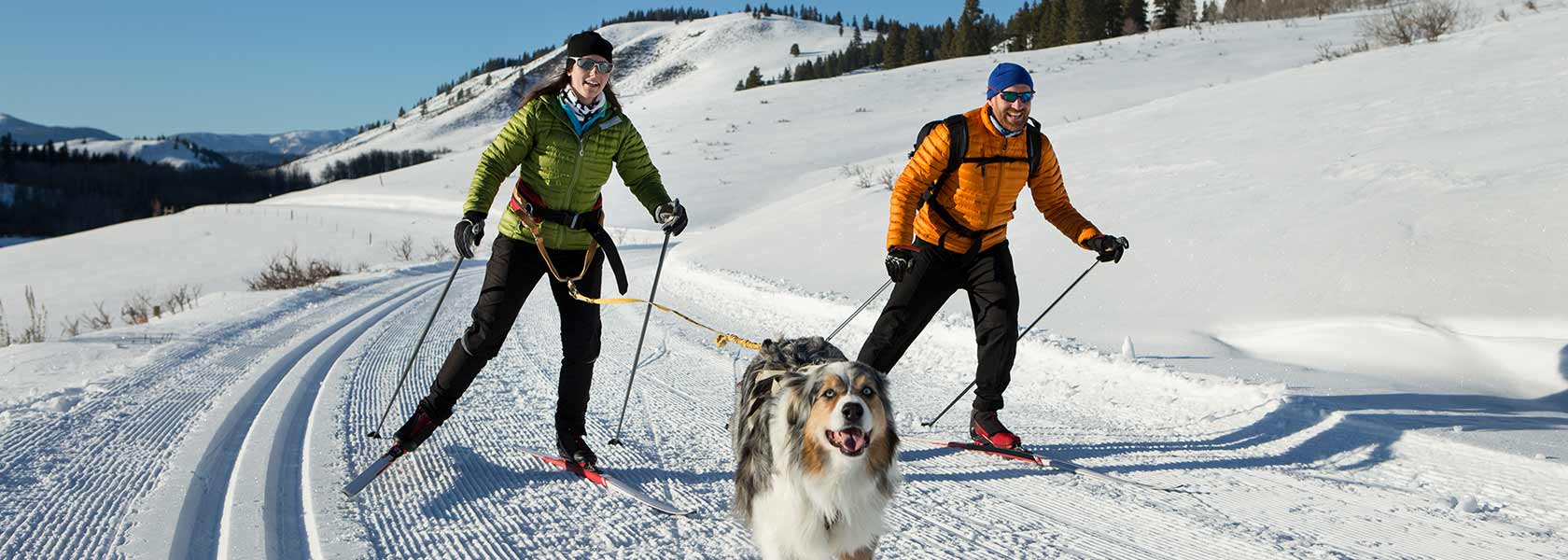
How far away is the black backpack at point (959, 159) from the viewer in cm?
429

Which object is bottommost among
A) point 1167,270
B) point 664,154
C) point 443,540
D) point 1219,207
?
point 443,540

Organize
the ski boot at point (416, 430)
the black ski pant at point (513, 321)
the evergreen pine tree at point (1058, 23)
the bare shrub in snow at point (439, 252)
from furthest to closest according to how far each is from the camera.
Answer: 1. the evergreen pine tree at point (1058, 23)
2. the bare shrub in snow at point (439, 252)
3. the ski boot at point (416, 430)
4. the black ski pant at point (513, 321)

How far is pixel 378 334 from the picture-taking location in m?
8.24

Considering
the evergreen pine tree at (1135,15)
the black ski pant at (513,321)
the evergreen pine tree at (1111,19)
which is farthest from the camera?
the evergreen pine tree at (1135,15)

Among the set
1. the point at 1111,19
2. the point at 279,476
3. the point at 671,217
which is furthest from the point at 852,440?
the point at 1111,19

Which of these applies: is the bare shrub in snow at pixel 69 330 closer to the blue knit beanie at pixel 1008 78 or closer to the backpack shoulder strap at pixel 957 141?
the backpack shoulder strap at pixel 957 141

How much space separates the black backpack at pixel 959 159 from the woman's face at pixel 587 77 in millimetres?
1671

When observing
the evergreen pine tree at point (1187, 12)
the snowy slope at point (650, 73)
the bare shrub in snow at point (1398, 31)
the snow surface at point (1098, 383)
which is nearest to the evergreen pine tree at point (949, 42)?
the evergreen pine tree at point (1187, 12)

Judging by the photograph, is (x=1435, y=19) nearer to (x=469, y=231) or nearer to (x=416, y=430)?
(x=469, y=231)

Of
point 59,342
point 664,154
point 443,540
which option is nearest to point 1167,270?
point 443,540

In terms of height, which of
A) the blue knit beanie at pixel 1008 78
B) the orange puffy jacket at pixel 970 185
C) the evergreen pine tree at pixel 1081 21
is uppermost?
the evergreen pine tree at pixel 1081 21

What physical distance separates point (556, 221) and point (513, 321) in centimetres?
55

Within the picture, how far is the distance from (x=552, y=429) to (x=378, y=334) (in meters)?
4.29

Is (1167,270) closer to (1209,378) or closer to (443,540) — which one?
(1209,378)
